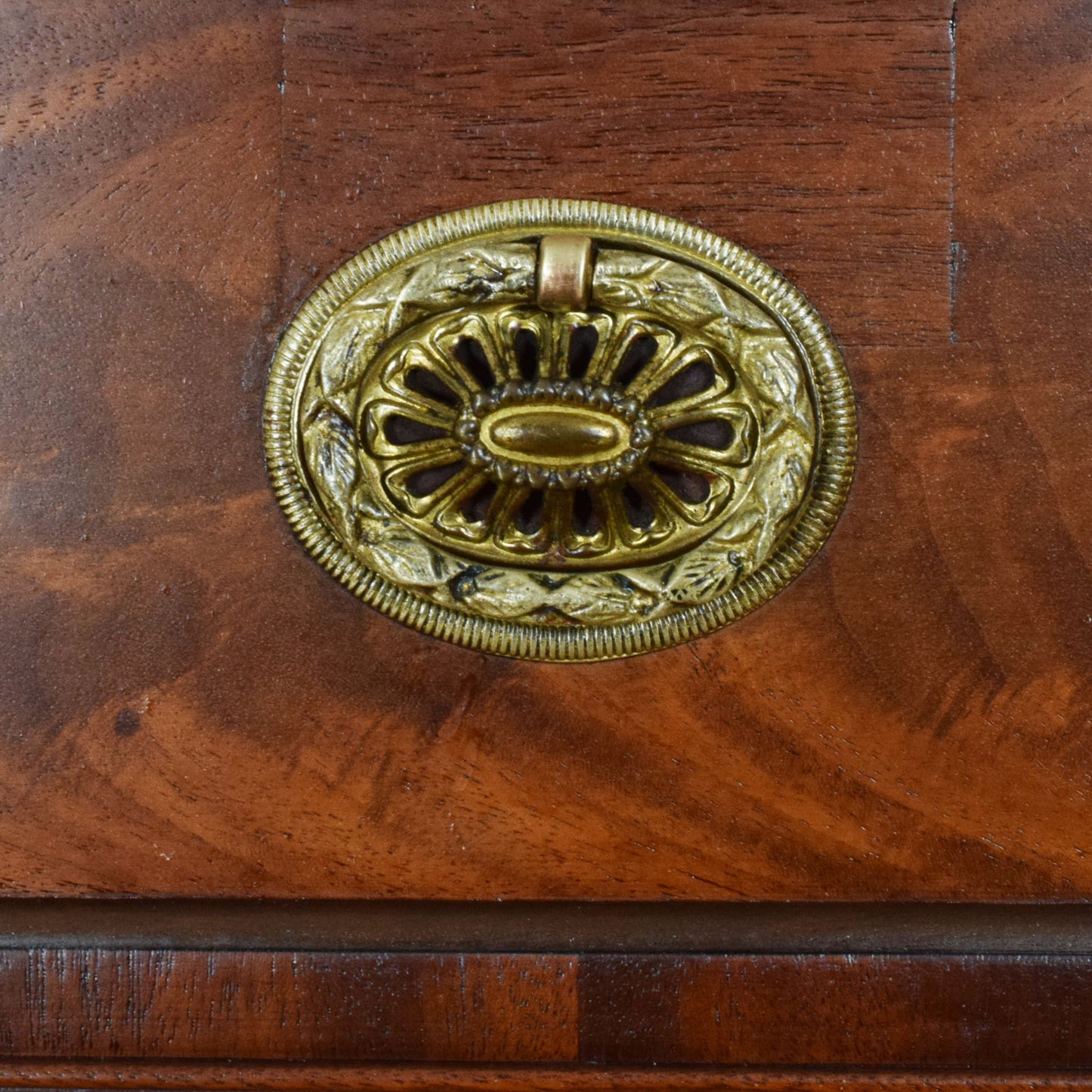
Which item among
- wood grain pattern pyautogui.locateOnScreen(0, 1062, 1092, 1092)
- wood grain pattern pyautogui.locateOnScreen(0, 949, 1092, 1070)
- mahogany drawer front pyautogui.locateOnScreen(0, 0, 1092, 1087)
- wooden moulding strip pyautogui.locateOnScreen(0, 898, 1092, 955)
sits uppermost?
mahogany drawer front pyautogui.locateOnScreen(0, 0, 1092, 1087)

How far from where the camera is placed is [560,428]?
40cm

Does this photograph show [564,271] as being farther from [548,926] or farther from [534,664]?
[548,926]

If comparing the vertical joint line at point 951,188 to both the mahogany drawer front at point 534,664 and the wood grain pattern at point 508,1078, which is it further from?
the wood grain pattern at point 508,1078

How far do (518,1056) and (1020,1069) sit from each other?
20 centimetres

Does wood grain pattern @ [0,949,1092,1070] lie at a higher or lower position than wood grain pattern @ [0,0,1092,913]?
lower

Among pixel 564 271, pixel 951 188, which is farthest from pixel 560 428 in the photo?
pixel 951 188

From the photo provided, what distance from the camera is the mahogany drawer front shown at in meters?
0.42

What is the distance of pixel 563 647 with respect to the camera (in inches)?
17.2

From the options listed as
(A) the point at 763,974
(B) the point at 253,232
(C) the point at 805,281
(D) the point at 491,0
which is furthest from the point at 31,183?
(A) the point at 763,974

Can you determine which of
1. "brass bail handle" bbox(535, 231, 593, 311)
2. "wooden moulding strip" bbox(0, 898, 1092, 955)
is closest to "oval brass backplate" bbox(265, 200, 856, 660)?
"brass bail handle" bbox(535, 231, 593, 311)

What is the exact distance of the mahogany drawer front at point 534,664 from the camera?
0.42 metres

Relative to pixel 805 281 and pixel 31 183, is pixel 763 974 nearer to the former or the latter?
pixel 805 281

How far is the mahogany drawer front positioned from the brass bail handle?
3cm

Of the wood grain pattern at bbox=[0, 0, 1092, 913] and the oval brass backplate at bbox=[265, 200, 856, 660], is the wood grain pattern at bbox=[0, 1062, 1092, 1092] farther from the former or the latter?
the oval brass backplate at bbox=[265, 200, 856, 660]
